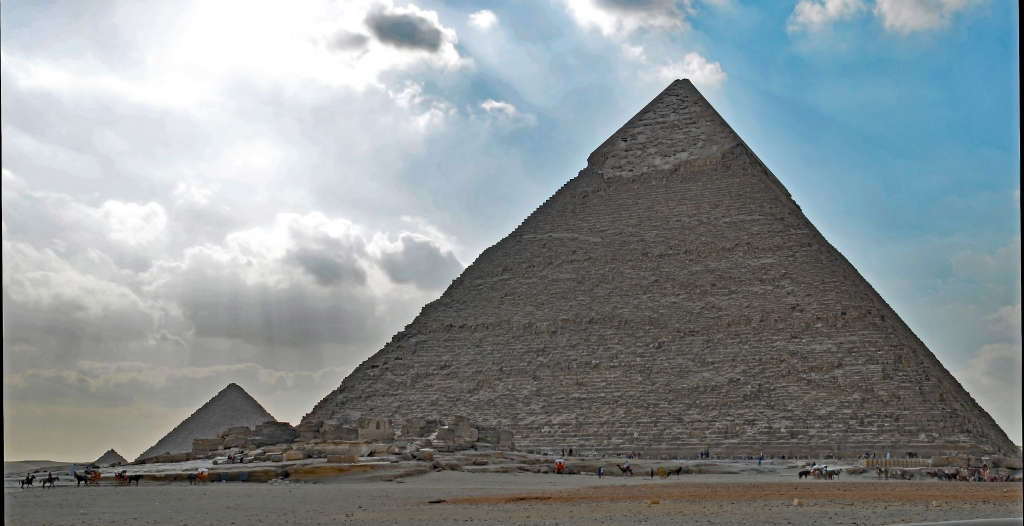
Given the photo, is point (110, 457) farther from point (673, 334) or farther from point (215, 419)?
point (673, 334)

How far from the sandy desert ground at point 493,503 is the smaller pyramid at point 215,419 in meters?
29.0

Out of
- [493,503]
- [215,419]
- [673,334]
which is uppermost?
[673,334]

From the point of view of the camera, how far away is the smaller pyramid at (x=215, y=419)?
50.6 metres

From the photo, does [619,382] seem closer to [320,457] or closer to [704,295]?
[704,295]

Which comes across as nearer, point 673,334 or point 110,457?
point 673,334

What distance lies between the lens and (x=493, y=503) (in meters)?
14.8

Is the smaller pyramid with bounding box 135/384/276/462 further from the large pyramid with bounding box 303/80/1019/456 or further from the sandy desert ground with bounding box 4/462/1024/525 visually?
the sandy desert ground with bounding box 4/462/1024/525

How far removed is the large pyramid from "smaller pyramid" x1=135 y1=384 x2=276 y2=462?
29.0 ft

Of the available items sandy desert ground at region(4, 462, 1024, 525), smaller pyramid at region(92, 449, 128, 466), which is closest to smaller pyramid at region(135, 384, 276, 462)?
smaller pyramid at region(92, 449, 128, 466)

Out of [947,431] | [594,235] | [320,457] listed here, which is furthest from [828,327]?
[320,457]

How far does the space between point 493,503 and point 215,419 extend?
128ft

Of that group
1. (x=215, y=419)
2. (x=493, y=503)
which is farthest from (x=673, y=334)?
(x=493, y=503)

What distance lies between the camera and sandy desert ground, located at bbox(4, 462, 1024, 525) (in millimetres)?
11867

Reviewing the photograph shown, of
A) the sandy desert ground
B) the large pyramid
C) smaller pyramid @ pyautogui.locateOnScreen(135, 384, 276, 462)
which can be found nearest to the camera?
the sandy desert ground
